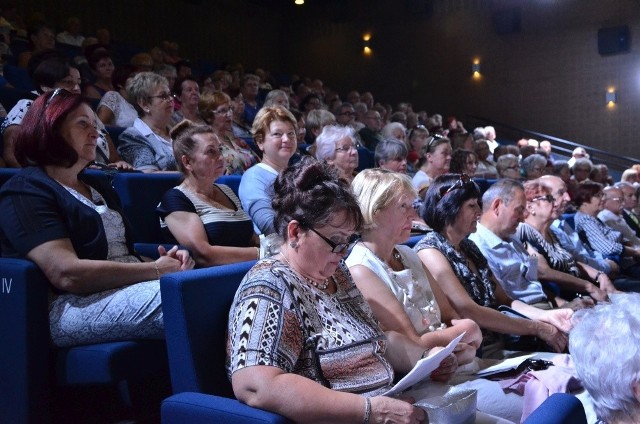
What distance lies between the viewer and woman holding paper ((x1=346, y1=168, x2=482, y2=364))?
1.76 metres

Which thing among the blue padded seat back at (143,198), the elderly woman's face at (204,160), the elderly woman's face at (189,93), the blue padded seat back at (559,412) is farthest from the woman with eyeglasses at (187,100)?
the blue padded seat back at (559,412)

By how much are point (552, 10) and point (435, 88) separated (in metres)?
2.10

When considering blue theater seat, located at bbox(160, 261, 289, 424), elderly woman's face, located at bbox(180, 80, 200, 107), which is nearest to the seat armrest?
blue theater seat, located at bbox(160, 261, 289, 424)

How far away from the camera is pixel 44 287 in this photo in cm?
173

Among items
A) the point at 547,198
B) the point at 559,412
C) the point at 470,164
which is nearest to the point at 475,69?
the point at 470,164

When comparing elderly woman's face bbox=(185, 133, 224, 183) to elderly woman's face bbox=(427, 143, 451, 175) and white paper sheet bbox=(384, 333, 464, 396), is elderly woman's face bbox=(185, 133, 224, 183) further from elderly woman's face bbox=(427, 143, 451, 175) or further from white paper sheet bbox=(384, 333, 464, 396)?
elderly woman's face bbox=(427, 143, 451, 175)

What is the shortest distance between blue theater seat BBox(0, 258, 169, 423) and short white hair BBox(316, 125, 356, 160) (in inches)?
66.6

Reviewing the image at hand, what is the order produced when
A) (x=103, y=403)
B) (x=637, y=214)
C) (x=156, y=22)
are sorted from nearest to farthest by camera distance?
(x=103, y=403) < (x=637, y=214) < (x=156, y=22)

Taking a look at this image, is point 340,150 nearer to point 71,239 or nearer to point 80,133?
point 80,133

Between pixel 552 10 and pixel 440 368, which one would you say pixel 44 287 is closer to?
pixel 440 368

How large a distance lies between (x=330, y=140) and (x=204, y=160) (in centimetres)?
97

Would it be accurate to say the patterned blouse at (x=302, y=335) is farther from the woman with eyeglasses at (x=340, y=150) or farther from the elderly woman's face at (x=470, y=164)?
the elderly woman's face at (x=470, y=164)

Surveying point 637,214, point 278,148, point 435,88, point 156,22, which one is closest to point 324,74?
point 435,88

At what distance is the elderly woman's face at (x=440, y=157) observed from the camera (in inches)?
168
